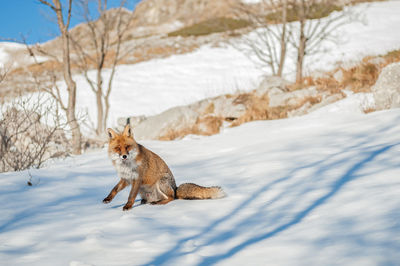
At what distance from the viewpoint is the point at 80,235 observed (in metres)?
2.96

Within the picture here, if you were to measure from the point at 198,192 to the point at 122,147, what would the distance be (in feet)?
3.60

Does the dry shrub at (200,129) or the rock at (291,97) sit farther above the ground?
the rock at (291,97)

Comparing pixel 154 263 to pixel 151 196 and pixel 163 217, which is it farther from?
pixel 151 196

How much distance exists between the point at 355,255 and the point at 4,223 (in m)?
3.15

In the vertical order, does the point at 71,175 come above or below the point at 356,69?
below

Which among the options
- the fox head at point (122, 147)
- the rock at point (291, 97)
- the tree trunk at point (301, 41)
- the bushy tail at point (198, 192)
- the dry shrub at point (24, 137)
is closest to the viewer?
the fox head at point (122, 147)

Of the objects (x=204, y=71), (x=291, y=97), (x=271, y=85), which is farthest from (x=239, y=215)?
(x=204, y=71)

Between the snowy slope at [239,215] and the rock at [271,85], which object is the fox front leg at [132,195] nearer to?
the snowy slope at [239,215]

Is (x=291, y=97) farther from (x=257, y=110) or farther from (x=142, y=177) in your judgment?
(x=142, y=177)

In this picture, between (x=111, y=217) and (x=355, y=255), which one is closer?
(x=355, y=255)

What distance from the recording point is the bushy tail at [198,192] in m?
4.10

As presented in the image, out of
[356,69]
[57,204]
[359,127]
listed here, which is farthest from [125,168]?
[356,69]

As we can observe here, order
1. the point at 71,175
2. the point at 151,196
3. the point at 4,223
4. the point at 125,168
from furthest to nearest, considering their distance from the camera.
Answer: the point at 71,175 < the point at 151,196 < the point at 125,168 < the point at 4,223

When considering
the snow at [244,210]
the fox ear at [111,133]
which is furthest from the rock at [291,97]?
the fox ear at [111,133]
